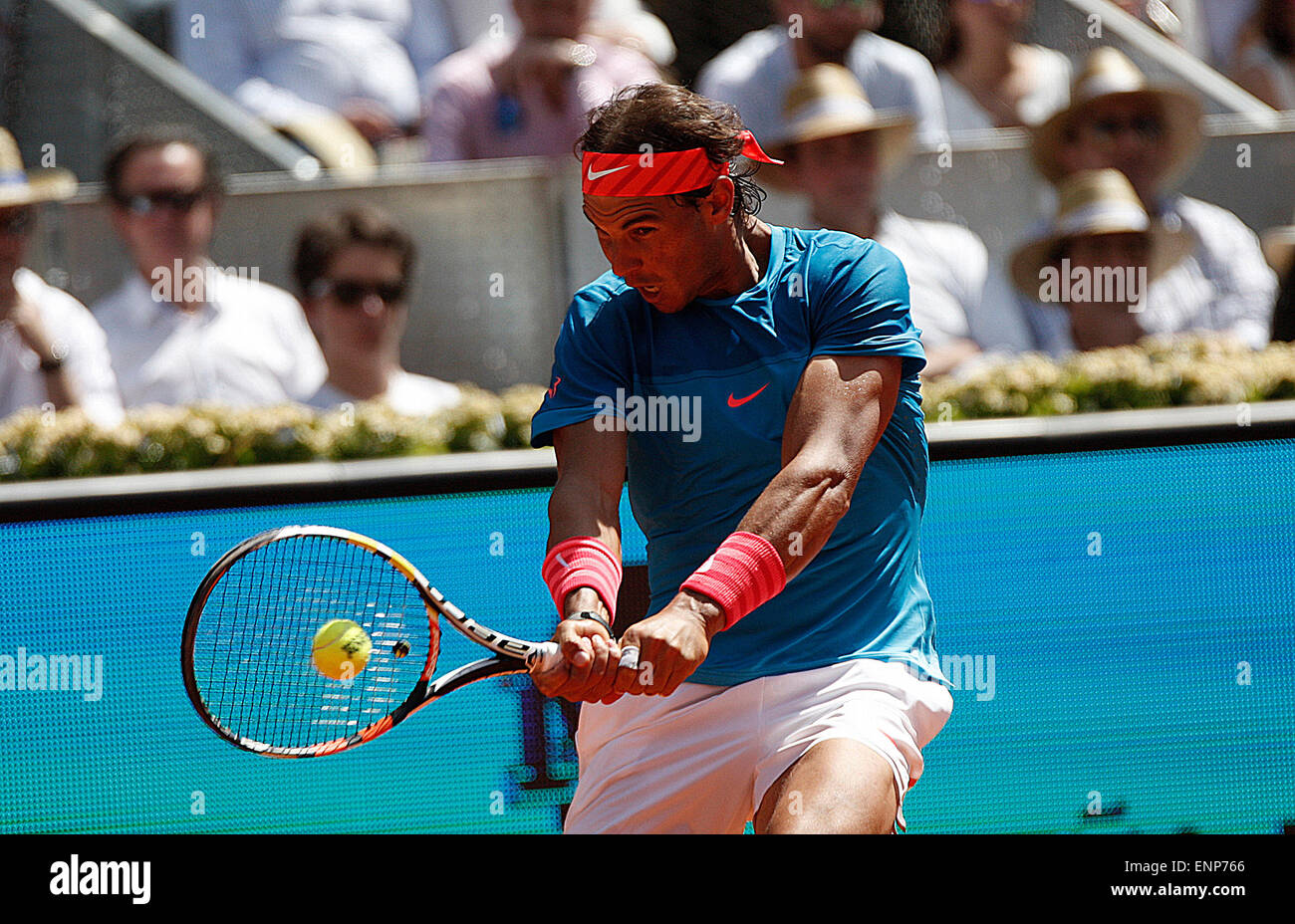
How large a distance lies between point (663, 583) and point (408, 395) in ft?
6.47

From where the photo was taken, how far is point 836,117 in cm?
438

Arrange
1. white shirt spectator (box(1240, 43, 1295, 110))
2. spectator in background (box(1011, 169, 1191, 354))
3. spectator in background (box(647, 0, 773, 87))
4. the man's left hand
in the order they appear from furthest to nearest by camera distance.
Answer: white shirt spectator (box(1240, 43, 1295, 110)) → spectator in background (box(647, 0, 773, 87)) → spectator in background (box(1011, 169, 1191, 354)) → the man's left hand

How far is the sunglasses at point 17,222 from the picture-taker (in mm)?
4395

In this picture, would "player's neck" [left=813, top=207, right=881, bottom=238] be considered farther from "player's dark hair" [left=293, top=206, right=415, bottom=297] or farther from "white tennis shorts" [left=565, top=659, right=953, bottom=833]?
"white tennis shorts" [left=565, top=659, right=953, bottom=833]

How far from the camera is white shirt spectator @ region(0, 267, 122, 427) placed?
164 inches

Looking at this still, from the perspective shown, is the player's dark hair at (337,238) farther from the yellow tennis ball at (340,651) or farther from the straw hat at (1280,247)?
the straw hat at (1280,247)

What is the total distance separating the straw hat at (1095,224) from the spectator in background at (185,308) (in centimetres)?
206

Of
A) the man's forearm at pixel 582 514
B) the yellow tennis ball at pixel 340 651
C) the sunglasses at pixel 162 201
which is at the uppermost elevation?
the sunglasses at pixel 162 201

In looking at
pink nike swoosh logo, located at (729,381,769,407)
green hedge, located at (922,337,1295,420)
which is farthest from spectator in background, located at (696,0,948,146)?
pink nike swoosh logo, located at (729,381,769,407)

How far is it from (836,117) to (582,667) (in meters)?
2.69

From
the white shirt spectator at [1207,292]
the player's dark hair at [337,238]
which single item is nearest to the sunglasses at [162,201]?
the player's dark hair at [337,238]

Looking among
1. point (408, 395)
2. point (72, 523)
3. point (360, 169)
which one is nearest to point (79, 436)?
point (72, 523)

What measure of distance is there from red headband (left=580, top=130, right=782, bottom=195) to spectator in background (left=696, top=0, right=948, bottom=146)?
7.43 ft

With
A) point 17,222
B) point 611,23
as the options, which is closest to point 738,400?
point 611,23
